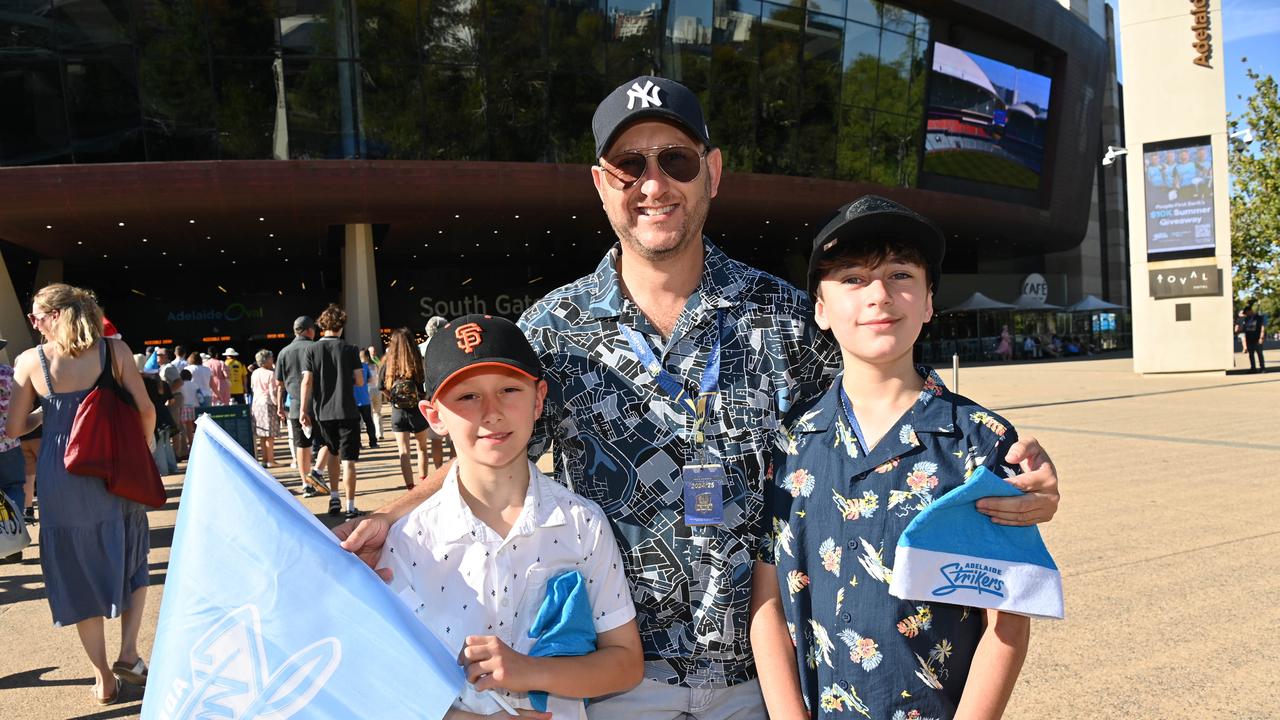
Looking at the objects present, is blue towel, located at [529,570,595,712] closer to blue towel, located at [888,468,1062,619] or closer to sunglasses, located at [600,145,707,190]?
blue towel, located at [888,468,1062,619]

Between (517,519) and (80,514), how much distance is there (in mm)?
4147

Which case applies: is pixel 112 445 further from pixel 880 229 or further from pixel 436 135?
pixel 436 135

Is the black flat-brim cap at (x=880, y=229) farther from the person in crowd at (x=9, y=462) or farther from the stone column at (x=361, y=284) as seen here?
the stone column at (x=361, y=284)

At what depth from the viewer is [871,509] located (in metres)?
2.00

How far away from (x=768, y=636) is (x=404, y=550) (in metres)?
0.93

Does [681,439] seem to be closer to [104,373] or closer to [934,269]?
[934,269]

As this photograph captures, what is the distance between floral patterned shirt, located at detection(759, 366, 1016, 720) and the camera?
6.37 feet

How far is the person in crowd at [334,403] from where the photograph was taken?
31.9 feet

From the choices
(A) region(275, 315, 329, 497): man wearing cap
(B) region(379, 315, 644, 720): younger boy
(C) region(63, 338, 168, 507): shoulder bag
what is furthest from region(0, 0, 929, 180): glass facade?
(B) region(379, 315, 644, 720): younger boy

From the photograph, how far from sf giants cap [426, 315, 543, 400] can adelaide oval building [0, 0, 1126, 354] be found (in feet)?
91.1

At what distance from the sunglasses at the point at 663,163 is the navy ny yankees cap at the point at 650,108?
55mm

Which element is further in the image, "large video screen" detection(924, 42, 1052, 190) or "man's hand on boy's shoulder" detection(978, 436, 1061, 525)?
"large video screen" detection(924, 42, 1052, 190)

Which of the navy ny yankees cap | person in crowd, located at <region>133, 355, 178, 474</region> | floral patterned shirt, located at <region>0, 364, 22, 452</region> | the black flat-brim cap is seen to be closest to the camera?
the black flat-brim cap

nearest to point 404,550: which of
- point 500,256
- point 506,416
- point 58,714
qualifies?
point 506,416
